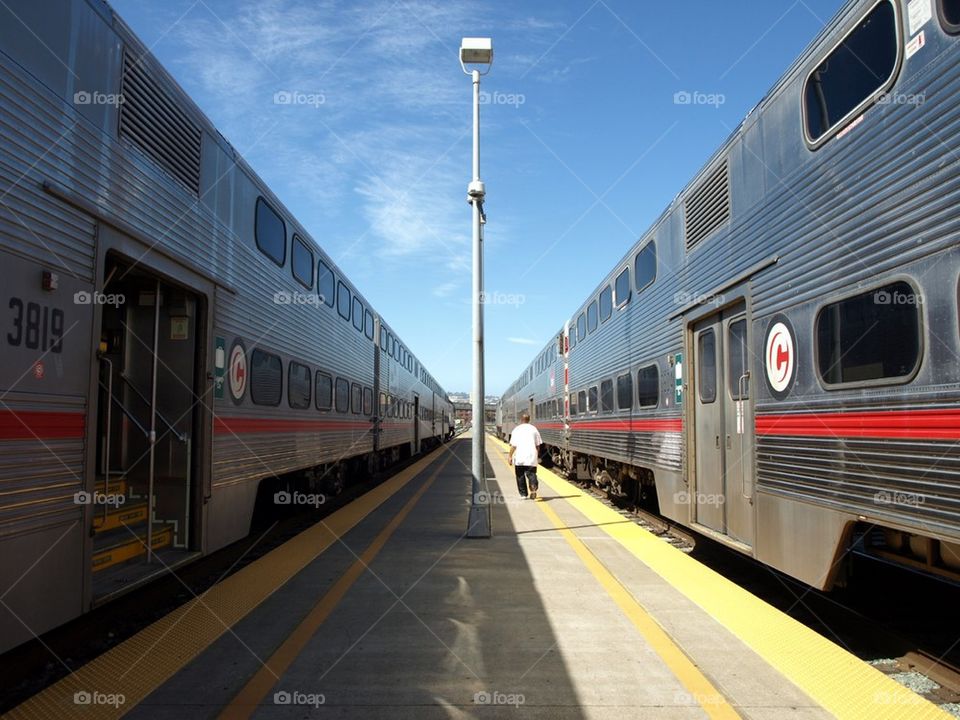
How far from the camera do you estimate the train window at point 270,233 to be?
7625 millimetres

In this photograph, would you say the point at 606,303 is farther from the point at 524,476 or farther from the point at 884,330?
the point at 884,330

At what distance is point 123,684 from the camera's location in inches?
150

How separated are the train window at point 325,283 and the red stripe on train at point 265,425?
76.2 inches

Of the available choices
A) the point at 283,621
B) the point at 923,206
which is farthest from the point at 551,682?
the point at 923,206

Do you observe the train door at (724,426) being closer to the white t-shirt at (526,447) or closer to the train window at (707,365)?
the train window at (707,365)

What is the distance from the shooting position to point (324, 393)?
10797 millimetres

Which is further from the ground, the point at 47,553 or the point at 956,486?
the point at 956,486

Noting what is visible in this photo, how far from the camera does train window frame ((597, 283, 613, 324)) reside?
11812 millimetres

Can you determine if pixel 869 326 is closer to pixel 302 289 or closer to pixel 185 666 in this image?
pixel 185 666

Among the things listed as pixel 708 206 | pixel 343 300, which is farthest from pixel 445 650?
pixel 343 300

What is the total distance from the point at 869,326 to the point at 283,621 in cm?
430

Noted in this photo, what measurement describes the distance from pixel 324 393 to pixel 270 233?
341 centimetres

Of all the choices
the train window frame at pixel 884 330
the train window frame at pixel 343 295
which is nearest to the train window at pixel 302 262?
the train window frame at pixel 343 295

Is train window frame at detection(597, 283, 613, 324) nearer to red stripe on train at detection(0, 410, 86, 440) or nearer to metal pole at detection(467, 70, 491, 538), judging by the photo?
metal pole at detection(467, 70, 491, 538)
